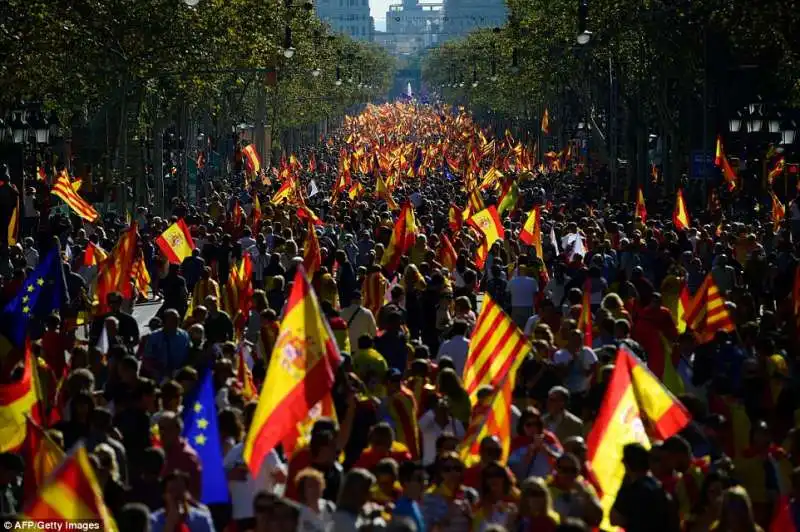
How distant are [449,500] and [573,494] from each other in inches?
23.7

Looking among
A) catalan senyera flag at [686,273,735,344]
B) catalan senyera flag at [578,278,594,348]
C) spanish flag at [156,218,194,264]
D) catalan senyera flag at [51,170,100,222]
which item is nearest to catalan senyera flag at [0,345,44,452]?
catalan senyera flag at [578,278,594,348]

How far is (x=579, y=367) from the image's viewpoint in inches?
575

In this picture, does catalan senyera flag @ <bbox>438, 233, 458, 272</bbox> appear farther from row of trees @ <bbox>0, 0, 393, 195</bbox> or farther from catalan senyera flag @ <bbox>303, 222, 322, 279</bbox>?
row of trees @ <bbox>0, 0, 393, 195</bbox>

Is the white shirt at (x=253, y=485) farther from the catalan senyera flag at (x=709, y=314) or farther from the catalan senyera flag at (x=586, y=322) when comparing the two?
the catalan senyera flag at (x=709, y=314)

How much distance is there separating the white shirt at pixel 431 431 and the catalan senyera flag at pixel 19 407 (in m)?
2.60

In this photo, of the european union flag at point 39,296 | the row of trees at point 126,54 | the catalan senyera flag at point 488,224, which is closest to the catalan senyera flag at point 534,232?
the catalan senyera flag at point 488,224

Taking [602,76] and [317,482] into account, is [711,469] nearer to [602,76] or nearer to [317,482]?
[317,482]

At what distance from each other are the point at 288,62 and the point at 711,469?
204ft

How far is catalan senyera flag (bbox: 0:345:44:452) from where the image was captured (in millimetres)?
13078

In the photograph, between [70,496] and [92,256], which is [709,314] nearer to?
[92,256]

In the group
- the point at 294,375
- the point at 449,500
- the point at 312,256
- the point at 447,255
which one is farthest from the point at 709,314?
the point at 449,500

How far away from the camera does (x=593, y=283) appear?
66.0 ft

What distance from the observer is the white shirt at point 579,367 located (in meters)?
14.5

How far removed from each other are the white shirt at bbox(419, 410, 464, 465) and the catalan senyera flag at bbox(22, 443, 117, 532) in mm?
4293
